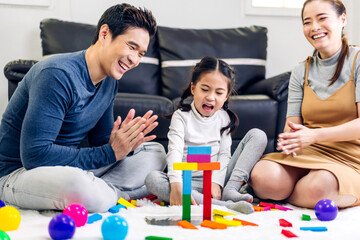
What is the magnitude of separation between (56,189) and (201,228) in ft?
1.78

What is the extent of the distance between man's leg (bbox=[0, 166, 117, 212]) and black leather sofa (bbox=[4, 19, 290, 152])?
3.30ft

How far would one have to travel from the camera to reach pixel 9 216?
134 cm

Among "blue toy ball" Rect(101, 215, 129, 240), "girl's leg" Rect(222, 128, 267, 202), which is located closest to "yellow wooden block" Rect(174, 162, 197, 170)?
"blue toy ball" Rect(101, 215, 129, 240)

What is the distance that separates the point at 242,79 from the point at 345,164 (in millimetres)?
1546

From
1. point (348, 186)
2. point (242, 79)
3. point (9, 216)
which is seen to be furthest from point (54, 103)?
point (242, 79)

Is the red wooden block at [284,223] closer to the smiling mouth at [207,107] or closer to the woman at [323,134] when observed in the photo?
the woman at [323,134]

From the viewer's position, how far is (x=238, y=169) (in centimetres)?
191

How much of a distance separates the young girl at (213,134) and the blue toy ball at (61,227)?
59cm

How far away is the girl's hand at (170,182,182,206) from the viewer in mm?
1708

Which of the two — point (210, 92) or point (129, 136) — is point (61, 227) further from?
point (210, 92)

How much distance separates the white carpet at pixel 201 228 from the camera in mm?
1310

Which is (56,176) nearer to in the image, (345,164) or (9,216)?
(9,216)

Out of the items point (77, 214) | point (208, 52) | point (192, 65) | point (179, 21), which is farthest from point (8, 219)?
point (179, 21)

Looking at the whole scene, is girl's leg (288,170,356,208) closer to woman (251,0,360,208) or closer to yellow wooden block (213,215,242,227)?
woman (251,0,360,208)
